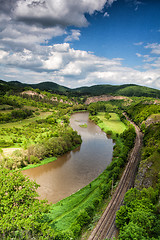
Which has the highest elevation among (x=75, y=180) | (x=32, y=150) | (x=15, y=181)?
(x=15, y=181)

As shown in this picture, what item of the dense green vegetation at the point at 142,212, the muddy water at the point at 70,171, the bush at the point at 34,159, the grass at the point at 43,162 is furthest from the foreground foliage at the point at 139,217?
the bush at the point at 34,159

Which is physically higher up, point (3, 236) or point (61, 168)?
point (3, 236)

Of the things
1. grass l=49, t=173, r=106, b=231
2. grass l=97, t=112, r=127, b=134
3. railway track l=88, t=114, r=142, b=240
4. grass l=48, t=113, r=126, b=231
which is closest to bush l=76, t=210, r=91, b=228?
railway track l=88, t=114, r=142, b=240

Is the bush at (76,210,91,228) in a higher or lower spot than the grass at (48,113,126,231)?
higher

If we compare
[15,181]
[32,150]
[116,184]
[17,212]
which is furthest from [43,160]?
[17,212]

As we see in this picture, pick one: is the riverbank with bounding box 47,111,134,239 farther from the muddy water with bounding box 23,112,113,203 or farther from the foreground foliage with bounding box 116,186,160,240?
the foreground foliage with bounding box 116,186,160,240

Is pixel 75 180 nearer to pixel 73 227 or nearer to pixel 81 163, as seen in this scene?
pixel 81 163

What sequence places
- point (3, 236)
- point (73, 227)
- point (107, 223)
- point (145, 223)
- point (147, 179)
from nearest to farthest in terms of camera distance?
point (3, 236), point (145, 223), point (73, 227), point (107, 223), point (147, 179)
